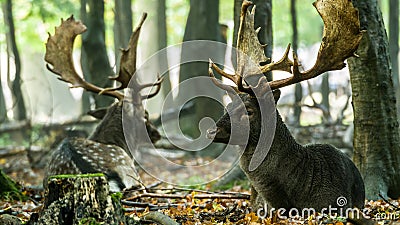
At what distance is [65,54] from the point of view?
1017 centimetres

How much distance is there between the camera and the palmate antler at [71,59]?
33.2ft

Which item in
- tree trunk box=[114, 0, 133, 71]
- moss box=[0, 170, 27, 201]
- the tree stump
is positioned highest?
tree trunk box=[114, 0, 133, 71]

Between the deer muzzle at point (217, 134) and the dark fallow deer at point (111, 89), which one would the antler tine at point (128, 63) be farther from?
the deer muzzle at point (217, 134)

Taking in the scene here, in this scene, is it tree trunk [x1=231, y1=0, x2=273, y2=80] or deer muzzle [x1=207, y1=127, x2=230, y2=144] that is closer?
deer muzzle [x1=207, y1=127, x2=230, y2=144]

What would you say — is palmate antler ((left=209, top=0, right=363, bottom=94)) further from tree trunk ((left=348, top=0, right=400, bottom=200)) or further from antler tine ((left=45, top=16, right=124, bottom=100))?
antler tine ((left=45, top=16, right=124, bottom=100))

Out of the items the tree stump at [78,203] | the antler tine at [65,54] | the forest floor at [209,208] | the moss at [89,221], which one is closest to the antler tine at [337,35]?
the forest floor at [209,208]

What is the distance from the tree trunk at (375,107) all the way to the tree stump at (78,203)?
12.8ft

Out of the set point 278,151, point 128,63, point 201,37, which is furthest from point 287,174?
point 201,37

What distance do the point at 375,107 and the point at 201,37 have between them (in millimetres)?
7648

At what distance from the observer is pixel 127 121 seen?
10172mm

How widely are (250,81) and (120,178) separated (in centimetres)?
294

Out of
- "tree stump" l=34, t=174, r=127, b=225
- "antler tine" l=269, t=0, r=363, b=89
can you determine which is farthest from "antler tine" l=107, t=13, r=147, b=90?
"tree stump" l=34, t=174, r=127, b=225

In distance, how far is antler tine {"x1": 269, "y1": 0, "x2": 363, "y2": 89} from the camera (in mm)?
6156

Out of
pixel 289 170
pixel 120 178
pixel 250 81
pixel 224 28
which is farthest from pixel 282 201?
pixel 224 28
